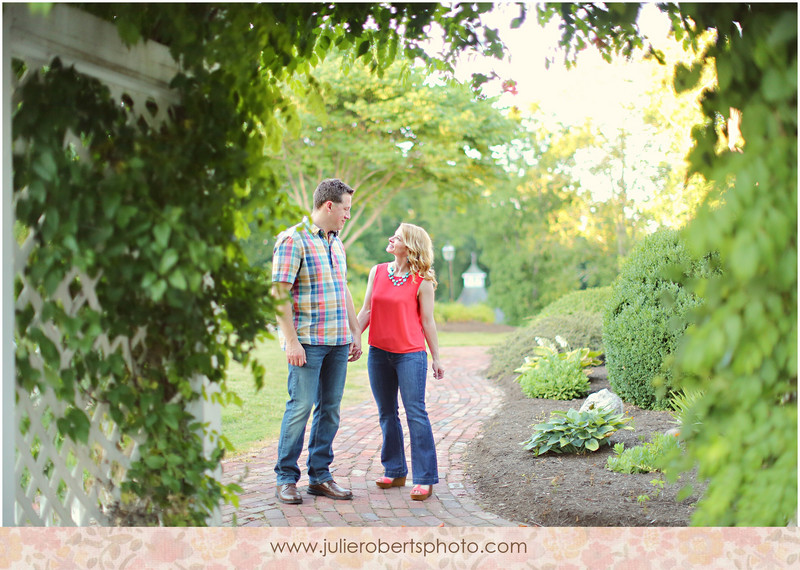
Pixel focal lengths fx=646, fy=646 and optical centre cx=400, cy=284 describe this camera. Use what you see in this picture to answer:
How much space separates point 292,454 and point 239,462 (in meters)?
1.26

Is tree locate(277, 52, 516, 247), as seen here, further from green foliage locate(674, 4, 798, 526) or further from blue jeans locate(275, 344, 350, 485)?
green foliage locate(674, 4, 798, 526)

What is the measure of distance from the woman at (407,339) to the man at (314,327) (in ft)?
0.80

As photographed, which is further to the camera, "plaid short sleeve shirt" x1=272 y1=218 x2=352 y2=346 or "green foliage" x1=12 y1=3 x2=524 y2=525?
"plaid short sleeve shirt" x1=272 y1=218 x2=352 y2=346

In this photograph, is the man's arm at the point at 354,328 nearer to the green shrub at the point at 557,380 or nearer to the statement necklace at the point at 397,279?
the statement necklace at the point at 397,279

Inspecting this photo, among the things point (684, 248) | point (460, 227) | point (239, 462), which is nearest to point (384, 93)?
point (684, 248)

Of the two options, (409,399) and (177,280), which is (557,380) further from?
(177,280)

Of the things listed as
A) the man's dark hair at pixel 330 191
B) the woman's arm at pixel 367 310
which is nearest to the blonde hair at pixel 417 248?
the woman's arm at pixel 367 310

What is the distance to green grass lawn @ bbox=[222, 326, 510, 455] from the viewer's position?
5582 mm

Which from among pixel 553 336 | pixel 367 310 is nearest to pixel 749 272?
pixel 367 310

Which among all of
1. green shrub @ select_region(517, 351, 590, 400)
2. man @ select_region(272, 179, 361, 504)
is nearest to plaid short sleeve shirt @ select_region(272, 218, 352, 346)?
man @ select_region(272, 179, 361, 504)

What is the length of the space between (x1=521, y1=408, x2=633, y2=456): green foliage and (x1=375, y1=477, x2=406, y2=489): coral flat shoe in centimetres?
100

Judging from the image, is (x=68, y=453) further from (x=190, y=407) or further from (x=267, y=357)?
(x=267, y=357)

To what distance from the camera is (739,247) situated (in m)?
1.77

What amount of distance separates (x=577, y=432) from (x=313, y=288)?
83.6 inches
